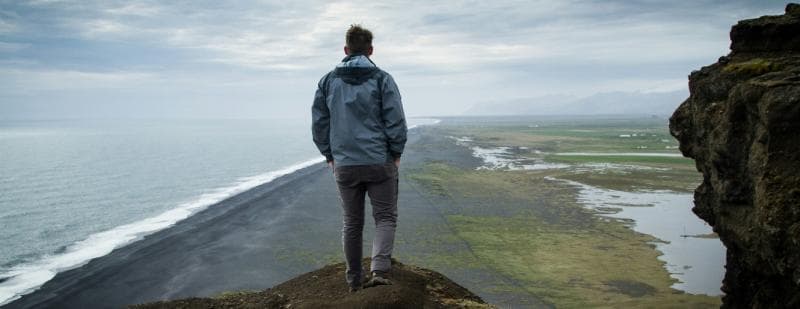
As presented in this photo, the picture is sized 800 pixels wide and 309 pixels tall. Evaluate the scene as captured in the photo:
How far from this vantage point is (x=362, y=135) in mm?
6336

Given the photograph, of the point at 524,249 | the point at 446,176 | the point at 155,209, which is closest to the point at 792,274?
the point at 524,249

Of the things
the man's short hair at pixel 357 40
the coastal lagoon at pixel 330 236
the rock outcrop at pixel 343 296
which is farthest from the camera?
the coastal lagoon at pixel 330 236

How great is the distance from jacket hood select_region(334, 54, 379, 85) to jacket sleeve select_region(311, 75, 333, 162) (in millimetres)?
311

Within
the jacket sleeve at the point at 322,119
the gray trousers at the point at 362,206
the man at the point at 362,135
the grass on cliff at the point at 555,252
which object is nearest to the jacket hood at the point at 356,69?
the man at the point at 362,135

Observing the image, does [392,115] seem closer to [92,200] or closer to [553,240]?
[553,240]

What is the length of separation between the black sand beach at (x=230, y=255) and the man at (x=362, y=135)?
11.0 meters

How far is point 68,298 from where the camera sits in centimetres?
1662

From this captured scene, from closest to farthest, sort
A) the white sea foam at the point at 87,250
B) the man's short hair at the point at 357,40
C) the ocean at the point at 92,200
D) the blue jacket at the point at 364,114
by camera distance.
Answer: the blue jacket at the point at 364,114, the man's short hair at the point at 357,40, the white sea foam at the point at 87,250, the ocean at the point at 92,200

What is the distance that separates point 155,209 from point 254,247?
43.4ft

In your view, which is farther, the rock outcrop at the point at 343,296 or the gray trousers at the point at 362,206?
the gray trousers at the point at 362,206

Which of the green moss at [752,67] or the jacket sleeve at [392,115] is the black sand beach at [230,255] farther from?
the jacket sleeve at [392,115]

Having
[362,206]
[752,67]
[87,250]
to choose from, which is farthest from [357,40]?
[87,250]

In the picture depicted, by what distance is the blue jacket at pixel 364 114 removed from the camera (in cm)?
634

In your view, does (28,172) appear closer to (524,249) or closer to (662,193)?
(524,249)
